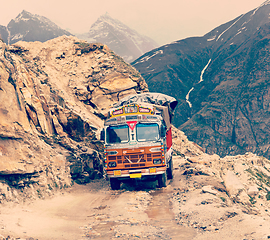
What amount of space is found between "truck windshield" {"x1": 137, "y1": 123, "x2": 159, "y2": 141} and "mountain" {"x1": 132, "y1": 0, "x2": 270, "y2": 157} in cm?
8016

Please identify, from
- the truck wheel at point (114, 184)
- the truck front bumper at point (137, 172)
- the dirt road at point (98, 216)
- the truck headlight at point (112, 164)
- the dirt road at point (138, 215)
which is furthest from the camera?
the truck wheel at point (114, 184)

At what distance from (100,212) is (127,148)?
3.52m

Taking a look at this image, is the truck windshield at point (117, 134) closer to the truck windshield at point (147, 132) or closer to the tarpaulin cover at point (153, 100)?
the truck windshield at point (147, 132)

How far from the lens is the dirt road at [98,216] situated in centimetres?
877

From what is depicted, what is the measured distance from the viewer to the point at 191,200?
12.4 m

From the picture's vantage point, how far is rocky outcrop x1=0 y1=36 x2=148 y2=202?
13.7 meters

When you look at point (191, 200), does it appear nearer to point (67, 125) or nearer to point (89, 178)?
point (89, 178)

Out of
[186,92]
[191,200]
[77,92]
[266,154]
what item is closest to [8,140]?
[191,200]

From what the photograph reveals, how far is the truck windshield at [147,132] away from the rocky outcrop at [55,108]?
5347 mm

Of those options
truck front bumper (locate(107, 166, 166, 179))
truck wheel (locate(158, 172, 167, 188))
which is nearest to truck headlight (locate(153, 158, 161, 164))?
truck front bumper (locate(107, 166, 166, 179))

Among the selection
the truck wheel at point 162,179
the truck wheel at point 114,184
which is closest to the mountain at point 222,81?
the truck wheel at point 162,179

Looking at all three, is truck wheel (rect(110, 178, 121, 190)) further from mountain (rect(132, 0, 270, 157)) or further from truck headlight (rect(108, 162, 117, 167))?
mountain (rect(132, 0, 270, 157))

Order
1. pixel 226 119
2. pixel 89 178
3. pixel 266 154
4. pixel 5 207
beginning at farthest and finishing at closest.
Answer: pixel 226 119 < pixel 266 154 < pixel 89 178 < pixel 5 207

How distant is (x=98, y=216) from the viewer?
11.2 meters
